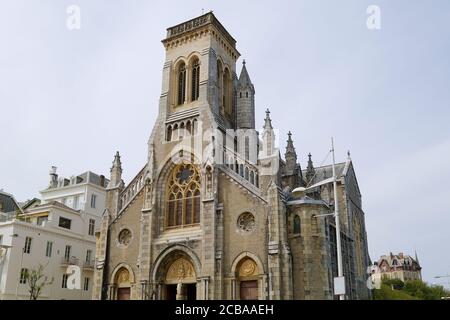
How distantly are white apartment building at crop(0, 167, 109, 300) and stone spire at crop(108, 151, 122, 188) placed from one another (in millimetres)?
11480

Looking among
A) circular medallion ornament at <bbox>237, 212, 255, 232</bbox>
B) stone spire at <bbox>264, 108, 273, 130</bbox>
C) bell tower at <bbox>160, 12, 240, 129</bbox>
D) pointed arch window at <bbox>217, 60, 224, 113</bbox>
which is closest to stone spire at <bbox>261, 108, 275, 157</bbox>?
stone spire at <bbox>264, 108, 273, 130</bbox>

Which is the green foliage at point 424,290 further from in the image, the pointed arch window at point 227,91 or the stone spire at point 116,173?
the stone spire at point 116,173

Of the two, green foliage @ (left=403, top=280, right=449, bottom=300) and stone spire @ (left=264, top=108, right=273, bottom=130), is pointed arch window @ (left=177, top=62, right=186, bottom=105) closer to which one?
stone spire @ (left=264, top=108, right=273, bottom=130)

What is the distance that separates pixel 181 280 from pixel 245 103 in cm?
1655

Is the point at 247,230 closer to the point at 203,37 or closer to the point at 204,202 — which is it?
the point at 204,202

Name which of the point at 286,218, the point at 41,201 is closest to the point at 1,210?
the point at 41,201

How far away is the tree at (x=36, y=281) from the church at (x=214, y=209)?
8.26m

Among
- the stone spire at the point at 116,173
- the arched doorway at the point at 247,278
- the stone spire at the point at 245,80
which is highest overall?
the stone spire at the point at 245,80


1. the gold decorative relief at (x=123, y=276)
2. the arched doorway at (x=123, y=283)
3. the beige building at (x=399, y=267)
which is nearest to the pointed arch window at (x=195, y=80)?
the gold decorative relief at (x=123, y=276)

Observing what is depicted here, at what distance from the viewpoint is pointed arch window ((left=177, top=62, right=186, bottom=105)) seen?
41188 mm

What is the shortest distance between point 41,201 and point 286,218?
38.5 meters

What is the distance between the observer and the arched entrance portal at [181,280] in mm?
33312

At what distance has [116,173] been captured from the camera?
129 ft

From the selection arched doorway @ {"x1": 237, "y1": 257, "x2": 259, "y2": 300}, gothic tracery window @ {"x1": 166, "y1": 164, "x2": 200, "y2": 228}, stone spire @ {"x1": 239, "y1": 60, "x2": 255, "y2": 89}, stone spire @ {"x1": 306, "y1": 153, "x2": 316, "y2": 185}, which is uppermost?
stone spire @ {"x1": 239, "y1": 60, "x2": 255, "y2": 89}
